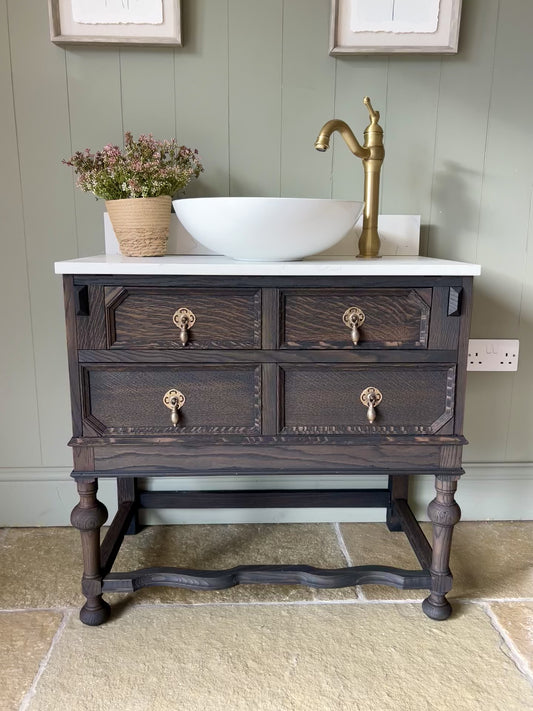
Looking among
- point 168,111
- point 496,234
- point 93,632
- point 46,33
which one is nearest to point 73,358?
point 93,632

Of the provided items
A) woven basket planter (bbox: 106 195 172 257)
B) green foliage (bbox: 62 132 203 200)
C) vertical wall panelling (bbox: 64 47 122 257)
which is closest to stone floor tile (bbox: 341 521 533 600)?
woven basket planter (bbox: 106 195 172 257)

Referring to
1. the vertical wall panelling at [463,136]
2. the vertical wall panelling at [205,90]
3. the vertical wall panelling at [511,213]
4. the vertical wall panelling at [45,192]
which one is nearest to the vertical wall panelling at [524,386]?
the vertical wall panelling at [511,213]

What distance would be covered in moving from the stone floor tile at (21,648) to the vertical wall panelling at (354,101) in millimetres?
1240

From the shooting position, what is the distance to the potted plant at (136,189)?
124cm

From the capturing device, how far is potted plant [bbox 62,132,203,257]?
124cm

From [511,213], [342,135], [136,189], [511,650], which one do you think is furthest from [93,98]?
[511,650]

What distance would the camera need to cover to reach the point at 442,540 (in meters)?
1.23

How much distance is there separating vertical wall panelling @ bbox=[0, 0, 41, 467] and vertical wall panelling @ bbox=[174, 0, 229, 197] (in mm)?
431

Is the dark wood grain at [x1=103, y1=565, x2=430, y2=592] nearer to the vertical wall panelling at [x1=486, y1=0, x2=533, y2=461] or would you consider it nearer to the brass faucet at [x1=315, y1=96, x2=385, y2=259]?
the vertical wall panelling at [x1=486, y1=0, x2=533, y2=461]

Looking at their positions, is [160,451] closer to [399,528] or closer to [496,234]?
[399,528]

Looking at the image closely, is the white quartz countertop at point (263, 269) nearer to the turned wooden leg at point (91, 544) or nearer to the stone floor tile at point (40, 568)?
the turned wooden leg at point (91, 544)

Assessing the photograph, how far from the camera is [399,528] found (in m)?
1.62

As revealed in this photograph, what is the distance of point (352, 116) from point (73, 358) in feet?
3.05

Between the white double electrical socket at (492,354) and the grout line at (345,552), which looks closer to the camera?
the grout line at (345,552)
